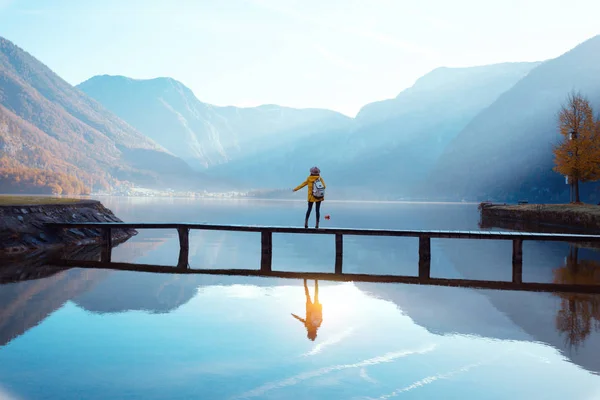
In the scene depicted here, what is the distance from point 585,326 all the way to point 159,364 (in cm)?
971

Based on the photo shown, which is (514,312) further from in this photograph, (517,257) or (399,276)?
(517,257)

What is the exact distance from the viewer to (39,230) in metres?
30.2

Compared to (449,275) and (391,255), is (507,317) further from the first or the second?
(391,255)

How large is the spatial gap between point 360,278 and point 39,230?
61.1ft

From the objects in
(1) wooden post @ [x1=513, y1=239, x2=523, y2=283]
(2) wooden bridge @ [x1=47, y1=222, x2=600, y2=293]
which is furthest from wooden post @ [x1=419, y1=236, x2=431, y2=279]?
(1) wooden post @ [x1=513, y1=239, x2=523, y2=283]

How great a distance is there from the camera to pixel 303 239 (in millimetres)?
43812

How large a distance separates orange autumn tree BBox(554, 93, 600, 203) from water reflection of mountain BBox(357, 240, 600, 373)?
46317 millimetres

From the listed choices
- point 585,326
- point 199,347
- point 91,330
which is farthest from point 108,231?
point 585,326

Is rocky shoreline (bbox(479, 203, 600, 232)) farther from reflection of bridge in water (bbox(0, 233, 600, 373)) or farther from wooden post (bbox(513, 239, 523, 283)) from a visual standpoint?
reflection of bridge in water (bbox(0, 233, 600, 373))

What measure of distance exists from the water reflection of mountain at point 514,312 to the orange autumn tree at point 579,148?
46317 millimetres

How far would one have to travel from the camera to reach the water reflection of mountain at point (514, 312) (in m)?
12.0

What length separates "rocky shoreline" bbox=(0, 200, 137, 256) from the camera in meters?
28.0

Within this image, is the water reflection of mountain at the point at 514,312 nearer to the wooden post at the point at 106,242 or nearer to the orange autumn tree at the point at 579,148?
the wooden post at the point at 106,242

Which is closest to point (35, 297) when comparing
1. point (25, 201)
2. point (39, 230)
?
point (39, 230)
